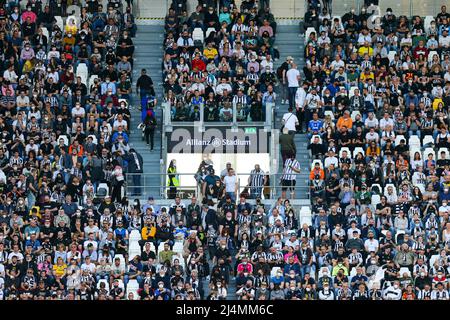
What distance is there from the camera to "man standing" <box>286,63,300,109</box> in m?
40.6

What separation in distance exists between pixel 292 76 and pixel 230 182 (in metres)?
4.89

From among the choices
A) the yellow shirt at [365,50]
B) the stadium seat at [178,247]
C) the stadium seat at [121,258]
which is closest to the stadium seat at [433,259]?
Result: the stadium seat at [178,247]

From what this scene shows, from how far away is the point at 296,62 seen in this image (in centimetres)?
4256

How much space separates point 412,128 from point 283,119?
3.52 metres

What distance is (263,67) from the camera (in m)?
41.1

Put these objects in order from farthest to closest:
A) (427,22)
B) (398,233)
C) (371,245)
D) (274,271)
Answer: (427,22) → (398,233) → (371,245) → (274,271)

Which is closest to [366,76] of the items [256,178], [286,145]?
[286,145]

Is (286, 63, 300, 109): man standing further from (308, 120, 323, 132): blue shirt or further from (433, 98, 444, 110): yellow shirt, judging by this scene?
(433, 98, 444, 110): yellow shirt

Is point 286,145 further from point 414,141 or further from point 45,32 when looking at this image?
point 45,32

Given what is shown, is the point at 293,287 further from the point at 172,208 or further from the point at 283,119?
the point at 283,119

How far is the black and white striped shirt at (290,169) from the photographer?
3797cm

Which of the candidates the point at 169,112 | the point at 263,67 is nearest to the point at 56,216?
the point at 169,112

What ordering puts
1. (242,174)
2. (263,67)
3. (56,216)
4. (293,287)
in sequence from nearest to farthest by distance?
(293,287) < (56,216) < (242,174) < (263,67)

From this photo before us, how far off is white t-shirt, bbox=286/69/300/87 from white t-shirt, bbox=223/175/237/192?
14.9 feet
